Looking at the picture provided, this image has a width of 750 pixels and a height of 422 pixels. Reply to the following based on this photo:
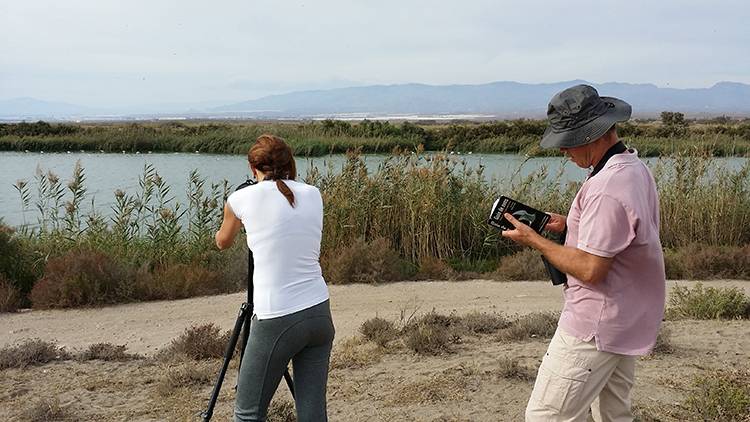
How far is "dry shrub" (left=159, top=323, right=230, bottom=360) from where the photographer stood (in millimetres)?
5395

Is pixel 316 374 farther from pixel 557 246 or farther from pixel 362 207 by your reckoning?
pixel 362 207

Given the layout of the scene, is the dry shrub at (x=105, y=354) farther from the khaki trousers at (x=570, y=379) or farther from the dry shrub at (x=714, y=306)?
the dry shrub at (x=714, y=306)

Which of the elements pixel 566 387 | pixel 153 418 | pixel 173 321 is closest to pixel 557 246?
pixel 566 387

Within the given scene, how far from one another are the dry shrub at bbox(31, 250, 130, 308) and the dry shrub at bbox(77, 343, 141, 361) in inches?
88.3

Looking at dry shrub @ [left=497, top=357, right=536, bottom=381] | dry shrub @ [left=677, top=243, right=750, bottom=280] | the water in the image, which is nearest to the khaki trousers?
dry shrub @ [left=497, top=357, right=536, bottom=381]

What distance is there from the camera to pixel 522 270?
347 inches

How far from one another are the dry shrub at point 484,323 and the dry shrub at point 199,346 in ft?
6.91

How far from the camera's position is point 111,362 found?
5363 millimetres

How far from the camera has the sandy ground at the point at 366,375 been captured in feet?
13.8

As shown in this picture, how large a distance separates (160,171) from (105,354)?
58.0 feet

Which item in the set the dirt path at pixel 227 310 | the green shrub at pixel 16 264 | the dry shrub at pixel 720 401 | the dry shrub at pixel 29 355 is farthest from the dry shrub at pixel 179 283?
the dry shrub at pixel 720 401

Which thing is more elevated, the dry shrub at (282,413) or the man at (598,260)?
the man at (598,260)

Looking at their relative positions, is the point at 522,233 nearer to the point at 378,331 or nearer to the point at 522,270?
the point at 378,331

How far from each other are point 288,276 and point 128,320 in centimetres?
487
